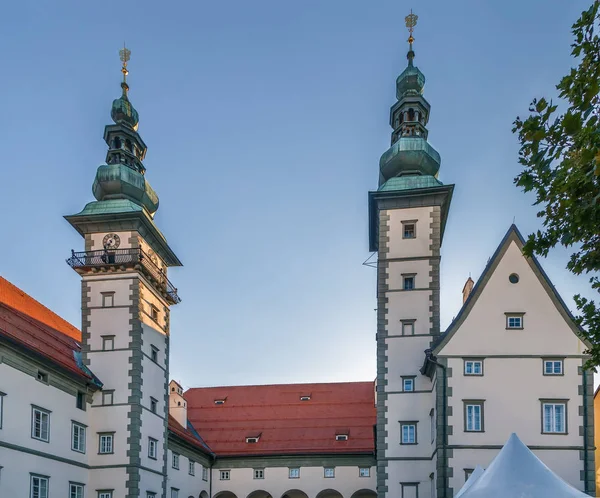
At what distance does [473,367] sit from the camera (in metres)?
25.8

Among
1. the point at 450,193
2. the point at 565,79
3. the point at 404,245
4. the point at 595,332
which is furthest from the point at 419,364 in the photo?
the point at 565,79

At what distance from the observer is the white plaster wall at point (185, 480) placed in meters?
34.2

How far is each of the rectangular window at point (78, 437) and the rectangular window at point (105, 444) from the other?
0.85 meters

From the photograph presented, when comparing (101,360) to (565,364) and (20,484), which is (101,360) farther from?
(565,364)

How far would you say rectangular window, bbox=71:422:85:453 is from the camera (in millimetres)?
27703

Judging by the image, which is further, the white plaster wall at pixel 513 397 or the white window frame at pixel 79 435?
the white window frame at pixel 79 435

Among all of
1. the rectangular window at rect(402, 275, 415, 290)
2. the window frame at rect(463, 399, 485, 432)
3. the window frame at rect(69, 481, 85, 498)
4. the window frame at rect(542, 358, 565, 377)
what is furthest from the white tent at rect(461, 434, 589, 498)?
the window frame at rect(69, 481, 85, 498)

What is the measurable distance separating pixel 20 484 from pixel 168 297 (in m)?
13.3

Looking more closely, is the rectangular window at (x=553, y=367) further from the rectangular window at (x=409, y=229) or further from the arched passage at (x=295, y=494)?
the arched passage at (x=295, y=494)

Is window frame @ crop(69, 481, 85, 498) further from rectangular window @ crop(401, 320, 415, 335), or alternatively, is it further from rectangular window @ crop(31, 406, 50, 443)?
rectangular window @ crop(401, 320, 415, 335)

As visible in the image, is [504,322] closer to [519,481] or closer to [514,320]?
[514,320]

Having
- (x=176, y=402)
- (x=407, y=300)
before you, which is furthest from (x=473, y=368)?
(x=176, y=402)

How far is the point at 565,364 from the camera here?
83.3 ft

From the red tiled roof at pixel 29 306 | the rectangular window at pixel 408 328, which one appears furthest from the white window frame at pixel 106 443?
the rectangular window at pixel 408 328
